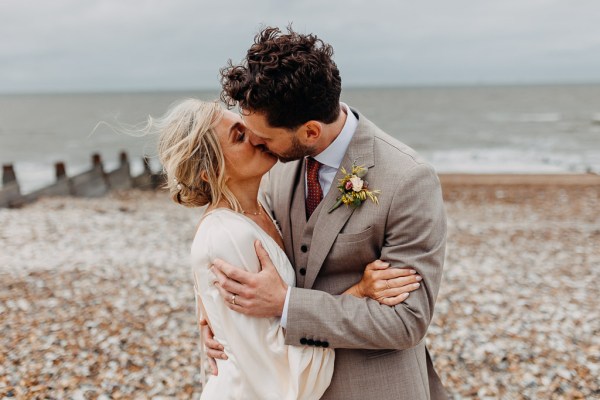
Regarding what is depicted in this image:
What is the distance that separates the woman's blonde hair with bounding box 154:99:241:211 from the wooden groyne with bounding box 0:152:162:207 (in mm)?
11455

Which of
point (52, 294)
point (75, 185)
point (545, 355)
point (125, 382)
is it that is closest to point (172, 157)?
point (125, 382)

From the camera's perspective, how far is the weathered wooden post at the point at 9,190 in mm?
13891

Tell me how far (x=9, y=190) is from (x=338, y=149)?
13659mm

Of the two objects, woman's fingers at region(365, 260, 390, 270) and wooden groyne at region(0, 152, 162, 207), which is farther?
wooden groyne at region(0, 152, 162, 207)

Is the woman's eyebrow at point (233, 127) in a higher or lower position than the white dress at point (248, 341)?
higher

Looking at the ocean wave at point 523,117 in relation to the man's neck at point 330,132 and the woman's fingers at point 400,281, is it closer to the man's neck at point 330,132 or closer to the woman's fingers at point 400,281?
the man's neck at point 330,132

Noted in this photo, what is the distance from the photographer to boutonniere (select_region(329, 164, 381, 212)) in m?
2.58

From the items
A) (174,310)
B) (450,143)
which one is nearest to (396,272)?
(174,310)

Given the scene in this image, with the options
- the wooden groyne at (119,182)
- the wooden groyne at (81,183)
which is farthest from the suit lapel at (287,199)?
the wooden groyne at (119,182)

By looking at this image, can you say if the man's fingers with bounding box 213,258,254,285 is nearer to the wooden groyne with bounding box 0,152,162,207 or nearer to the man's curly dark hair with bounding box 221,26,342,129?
the man's curly dark hair with bounding box 221,26,342,129

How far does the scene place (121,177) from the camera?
18.7m

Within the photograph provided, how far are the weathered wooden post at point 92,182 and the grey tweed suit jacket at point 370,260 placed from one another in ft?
50.7

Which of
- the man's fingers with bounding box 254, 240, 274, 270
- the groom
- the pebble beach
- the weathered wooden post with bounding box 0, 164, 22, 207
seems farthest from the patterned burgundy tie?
the weathered wooden post with bounding box 0, 164, 22, 207

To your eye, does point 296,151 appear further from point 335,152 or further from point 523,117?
point 523,117
